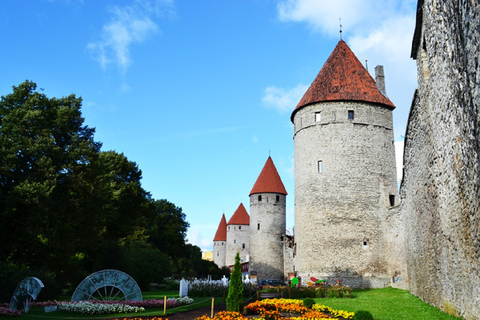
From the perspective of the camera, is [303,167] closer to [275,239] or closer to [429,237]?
[429,237]

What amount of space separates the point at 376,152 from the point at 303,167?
4430mm

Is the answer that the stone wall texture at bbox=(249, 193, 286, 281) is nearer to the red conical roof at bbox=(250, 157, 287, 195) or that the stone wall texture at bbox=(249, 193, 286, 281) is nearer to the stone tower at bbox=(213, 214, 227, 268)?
the red conical roof at bbox=(250, 157, 287, 195)

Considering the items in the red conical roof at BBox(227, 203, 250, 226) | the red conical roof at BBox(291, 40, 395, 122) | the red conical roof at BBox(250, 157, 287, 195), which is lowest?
the red conical roof at BBox(227, 203, 250, 226)

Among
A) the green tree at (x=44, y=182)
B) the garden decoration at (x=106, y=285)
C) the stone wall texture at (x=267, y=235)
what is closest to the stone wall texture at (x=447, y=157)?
the garden decoration at (x=106, y=285)

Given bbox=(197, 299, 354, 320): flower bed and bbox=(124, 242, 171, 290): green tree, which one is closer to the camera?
bbox=(197, 299, 354, 320): flower bed

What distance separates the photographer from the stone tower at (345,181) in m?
22.9

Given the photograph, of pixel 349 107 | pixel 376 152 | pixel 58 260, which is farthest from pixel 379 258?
pixel 58 260

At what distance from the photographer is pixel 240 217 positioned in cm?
6084

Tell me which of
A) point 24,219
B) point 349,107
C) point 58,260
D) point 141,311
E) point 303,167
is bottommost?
point 141,311

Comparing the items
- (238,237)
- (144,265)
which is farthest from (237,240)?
(144,265)

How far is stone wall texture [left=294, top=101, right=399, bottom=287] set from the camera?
2284 centimetres

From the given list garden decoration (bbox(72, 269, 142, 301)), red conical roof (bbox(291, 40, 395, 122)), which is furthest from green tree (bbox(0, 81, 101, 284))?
red conical roof (bbox(291, 40, 395, 122))

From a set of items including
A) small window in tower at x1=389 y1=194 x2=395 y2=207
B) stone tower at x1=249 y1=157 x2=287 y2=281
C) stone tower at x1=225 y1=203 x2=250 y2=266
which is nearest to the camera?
small window in tower at x1=389 y1=194 x2=395 y2=207

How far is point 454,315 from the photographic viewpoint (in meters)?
8.85
